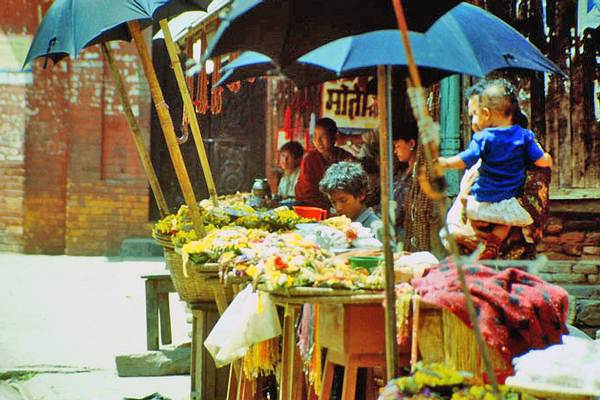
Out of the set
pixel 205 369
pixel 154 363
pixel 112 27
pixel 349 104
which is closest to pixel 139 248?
pixel 349 104

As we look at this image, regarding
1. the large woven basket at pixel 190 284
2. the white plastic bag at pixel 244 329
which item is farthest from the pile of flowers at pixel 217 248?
the large woven basket at pixel 190 284

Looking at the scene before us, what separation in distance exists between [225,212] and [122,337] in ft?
8.18

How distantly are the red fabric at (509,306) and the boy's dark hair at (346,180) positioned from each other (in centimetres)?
227

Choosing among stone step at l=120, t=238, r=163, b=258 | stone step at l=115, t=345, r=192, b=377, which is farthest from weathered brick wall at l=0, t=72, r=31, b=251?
stone step at l=115, t=345, r=192, b=377

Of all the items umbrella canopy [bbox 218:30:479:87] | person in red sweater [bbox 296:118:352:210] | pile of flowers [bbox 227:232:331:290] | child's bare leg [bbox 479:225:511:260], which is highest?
umbrella canopy [bbox 218:30:479:87]

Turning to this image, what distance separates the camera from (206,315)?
21.4 feet

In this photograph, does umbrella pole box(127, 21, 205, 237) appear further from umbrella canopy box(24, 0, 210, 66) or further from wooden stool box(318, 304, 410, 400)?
wooden stool box(318, 304, 410, 400)

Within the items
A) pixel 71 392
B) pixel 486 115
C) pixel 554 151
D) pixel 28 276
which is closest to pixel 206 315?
pixel 71 392

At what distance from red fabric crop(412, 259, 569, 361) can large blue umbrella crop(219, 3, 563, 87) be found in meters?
1.05

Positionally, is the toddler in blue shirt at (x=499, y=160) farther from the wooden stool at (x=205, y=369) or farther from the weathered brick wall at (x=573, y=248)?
the weathered brick wall at (x=573, y=248)

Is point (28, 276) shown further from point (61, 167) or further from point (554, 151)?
point (554, 151)

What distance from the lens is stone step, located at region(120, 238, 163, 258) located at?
47.0 ft

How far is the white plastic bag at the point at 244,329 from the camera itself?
17.2ft

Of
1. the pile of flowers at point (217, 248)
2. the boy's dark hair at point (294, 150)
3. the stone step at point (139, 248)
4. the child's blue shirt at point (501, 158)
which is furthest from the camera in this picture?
the stone step at point (139, 248)
